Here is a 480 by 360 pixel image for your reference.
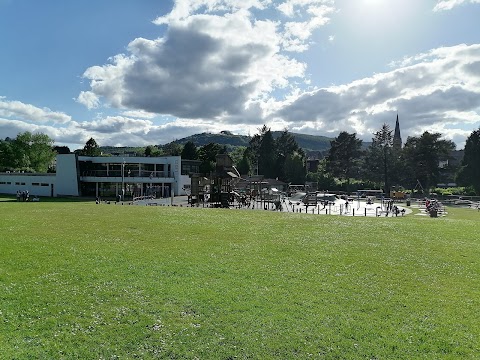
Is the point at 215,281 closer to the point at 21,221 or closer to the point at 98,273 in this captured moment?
the point at 98,273

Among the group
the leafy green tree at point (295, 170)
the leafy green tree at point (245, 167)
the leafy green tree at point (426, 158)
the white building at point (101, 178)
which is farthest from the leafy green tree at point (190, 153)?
the leafy green tree at point (426, 158)

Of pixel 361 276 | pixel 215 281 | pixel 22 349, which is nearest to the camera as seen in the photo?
pixel 22 349

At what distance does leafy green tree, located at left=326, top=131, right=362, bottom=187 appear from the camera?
104000mm

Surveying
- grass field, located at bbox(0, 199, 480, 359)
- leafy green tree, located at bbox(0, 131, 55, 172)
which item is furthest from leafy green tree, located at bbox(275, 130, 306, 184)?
grass field, located at bbox(0, 199, 480, 359)

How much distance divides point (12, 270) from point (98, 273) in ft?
9.60

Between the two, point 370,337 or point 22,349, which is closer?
point 22,349

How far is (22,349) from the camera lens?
7691 mm

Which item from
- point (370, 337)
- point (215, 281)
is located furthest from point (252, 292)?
point (370, 337)

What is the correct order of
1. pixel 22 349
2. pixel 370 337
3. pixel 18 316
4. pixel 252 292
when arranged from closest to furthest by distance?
pixel 22 349
pixel 370 337
pixel 18 316
pixel 252 292

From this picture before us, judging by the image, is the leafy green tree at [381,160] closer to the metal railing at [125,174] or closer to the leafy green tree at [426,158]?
the leafy green tree at [426,158]

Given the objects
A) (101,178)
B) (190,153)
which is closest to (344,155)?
(190,153)

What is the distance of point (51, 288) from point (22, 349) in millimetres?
3554

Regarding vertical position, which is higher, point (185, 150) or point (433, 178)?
point (185, 150)

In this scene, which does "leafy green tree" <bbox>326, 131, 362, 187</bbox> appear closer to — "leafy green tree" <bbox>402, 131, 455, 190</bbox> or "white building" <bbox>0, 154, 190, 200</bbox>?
"leafy green tree" <bbox>402, 131, 455, 190</bbox>
